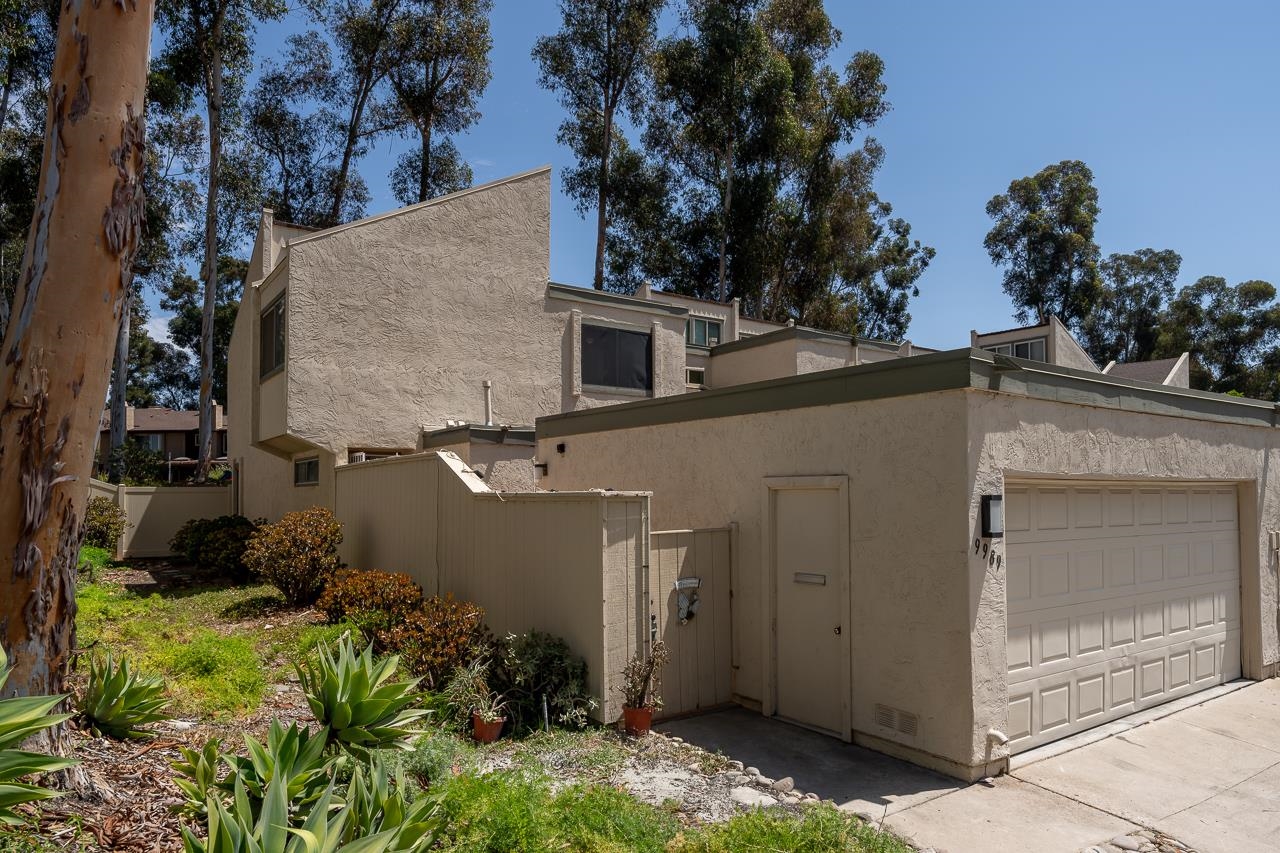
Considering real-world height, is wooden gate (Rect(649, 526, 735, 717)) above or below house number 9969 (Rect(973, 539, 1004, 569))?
below

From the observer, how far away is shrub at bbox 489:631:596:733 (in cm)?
716

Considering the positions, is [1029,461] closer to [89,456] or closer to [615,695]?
[615,695]

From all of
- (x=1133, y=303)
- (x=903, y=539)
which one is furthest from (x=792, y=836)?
(x=1133, y=303)

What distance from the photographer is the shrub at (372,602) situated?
8.89m

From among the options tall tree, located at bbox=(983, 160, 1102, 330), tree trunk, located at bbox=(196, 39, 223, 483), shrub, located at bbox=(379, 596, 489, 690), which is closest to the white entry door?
shrub, located at bbox=(379, 596, 489, 690)

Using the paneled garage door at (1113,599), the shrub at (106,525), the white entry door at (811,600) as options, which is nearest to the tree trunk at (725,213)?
the shrub at (106,525)

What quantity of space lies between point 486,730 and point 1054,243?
44.2m

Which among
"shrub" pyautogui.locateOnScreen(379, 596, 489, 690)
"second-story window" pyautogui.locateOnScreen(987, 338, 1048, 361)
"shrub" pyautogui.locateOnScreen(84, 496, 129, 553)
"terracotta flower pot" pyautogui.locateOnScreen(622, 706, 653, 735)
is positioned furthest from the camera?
"second-story window" pyautogui.locateOnScreen(987, 338, 1048, 361)

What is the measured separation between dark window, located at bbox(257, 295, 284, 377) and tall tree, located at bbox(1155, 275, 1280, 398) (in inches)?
1871

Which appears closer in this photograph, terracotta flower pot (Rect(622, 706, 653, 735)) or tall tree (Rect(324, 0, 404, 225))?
terracotta flower pot (Rect(622, 706, 653, 735))

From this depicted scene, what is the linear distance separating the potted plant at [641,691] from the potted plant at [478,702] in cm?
111

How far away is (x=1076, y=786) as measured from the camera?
6.40 metres

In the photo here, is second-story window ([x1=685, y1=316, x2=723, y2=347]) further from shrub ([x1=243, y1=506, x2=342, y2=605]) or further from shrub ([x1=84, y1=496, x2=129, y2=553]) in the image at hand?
shrub ([x1=84, y1=496, x2=129, y2=553])

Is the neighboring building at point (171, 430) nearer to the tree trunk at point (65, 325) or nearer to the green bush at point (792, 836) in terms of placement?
the tree trunk at point (65, 325)
